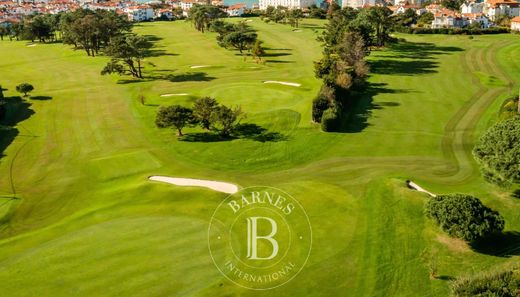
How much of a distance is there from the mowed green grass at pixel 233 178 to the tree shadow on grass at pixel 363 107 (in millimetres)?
412

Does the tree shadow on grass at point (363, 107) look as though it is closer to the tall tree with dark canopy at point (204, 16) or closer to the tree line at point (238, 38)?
the tree line at point (238, 38)

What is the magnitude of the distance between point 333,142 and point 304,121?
8.58 m

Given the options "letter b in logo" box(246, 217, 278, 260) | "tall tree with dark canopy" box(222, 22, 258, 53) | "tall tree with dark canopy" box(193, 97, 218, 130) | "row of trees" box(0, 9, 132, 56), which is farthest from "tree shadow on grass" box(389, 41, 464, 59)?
"letter b in logo" box(246, 217, 278, 260)

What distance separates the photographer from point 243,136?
5769 centimetres

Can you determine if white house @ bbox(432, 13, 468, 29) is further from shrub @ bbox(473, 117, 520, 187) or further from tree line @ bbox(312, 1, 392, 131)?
shrub @ bbox(473, 117, 520, 187)

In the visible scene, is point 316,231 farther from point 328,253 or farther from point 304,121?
point 304,121

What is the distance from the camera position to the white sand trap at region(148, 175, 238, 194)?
141 ft

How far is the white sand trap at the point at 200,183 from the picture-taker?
42.9 m

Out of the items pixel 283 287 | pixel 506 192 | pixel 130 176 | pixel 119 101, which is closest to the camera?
pixel 283 287

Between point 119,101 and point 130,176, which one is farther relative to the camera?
point 119,101

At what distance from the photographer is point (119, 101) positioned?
255 ft

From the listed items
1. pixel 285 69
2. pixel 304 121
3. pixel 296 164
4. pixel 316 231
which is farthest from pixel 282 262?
pixel 285 69

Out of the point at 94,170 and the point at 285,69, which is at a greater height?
the point at 285,69

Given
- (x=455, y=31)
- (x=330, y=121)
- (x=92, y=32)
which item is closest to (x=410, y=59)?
(x=455, y=31)
